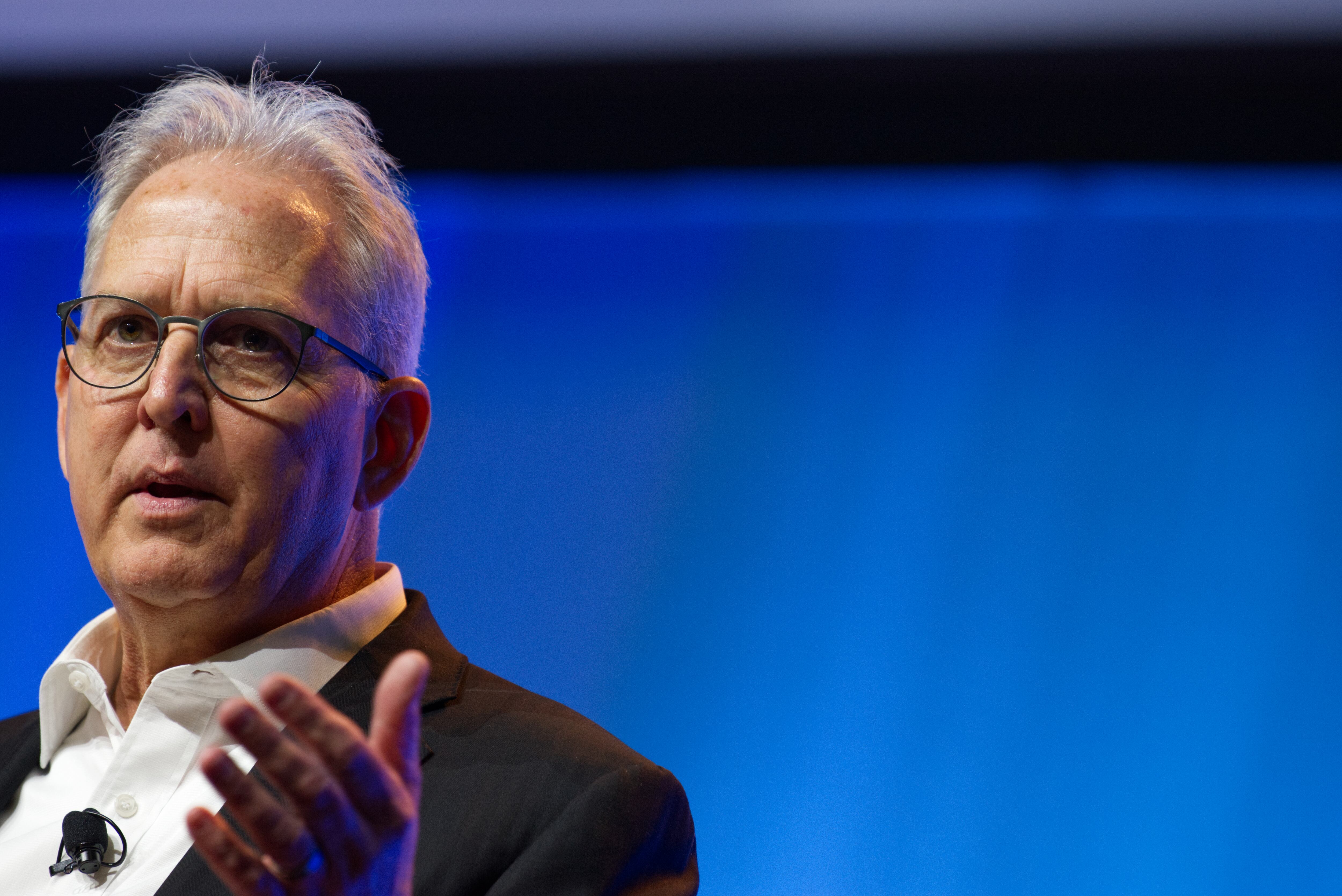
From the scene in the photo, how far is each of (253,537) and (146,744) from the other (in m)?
0.29

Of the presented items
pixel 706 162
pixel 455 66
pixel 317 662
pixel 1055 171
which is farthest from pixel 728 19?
pixel 317 662

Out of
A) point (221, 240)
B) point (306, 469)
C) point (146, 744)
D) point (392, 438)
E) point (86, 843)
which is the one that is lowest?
point (86, 843)

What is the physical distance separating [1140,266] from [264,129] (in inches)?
89.0

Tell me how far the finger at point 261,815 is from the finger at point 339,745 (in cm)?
5

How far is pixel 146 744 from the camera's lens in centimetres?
146

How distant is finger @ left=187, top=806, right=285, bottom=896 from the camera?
872 mm

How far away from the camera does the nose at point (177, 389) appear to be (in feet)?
4.70

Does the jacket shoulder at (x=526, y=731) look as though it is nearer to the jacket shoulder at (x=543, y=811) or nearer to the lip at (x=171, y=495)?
the jacket shoulder at (x=543, y=811)

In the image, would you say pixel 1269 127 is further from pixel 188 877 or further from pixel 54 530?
pixel 54 530

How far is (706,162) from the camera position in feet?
10.4

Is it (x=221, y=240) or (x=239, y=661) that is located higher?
(x=221, y=240)

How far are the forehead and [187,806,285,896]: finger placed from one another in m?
0.79

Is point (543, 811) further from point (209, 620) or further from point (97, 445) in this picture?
point (97, 445)

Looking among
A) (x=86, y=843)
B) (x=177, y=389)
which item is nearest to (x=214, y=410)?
(x=177, y=389)
